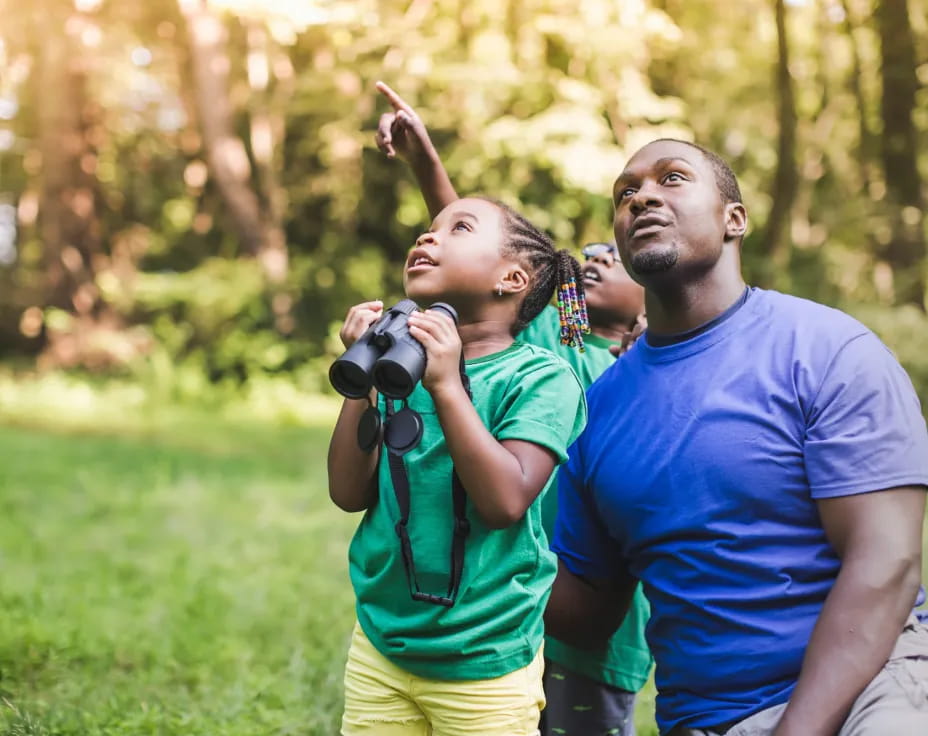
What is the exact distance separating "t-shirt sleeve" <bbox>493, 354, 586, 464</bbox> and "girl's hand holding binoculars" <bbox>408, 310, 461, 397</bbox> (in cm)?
17

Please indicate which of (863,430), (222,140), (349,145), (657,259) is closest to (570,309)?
(657,259)

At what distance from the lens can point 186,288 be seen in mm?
15039

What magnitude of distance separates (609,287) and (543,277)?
2.15ft

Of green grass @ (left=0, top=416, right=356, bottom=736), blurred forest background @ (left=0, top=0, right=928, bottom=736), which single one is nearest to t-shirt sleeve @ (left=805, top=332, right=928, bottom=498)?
green grass @ (left=0, top=416, right=356, bottom=736)

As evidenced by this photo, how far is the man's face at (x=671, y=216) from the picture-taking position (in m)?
2.25

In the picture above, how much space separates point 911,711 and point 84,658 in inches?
139

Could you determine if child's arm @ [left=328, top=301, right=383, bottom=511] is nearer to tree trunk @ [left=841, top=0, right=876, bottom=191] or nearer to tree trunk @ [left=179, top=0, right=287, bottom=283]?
tree trunk @ [left=179, top=0, right=287, bottom=283]

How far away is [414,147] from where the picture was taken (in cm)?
292

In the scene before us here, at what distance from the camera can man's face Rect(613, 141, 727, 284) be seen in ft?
7.37

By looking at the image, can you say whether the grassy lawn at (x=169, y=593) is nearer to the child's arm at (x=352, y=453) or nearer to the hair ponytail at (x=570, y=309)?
the child's arm at (x=352, y=453)

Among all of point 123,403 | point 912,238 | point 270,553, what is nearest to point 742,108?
point 912,238

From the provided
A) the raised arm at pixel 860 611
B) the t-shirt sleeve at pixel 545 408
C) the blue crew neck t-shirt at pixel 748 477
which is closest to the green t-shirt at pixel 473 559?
the t-shirt sleeve at pixel 545 408

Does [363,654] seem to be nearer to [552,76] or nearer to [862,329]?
[862,329]

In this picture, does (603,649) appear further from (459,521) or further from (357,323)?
(357,323)
